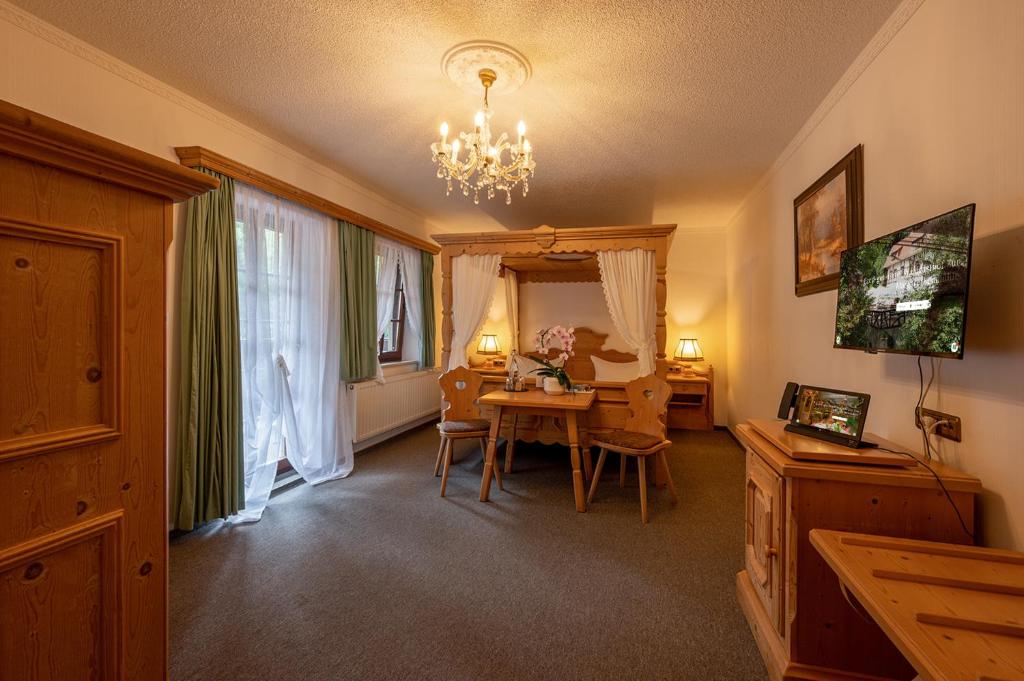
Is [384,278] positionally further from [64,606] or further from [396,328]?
[64,606]

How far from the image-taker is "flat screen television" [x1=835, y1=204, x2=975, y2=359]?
1.22 meters

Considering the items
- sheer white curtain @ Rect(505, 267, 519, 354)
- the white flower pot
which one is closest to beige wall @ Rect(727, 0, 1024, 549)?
the white flower pot

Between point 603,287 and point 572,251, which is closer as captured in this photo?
point 572,251

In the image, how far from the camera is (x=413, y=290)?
16.0 ft

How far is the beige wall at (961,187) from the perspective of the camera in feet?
4.06

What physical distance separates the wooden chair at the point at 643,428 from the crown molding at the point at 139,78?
3167 millimetres

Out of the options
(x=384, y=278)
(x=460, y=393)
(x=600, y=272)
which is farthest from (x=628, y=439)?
(x=384, y=278)

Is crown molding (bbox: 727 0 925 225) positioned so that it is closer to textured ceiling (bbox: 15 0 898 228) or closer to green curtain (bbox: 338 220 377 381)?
textured ceiling (bbox: 15 0 898 228)

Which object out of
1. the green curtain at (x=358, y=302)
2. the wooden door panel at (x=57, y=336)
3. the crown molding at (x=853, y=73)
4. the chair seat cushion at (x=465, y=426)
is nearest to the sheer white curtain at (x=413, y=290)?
the green curtain at (x=358, y=302)

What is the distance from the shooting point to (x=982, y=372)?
1.34 m

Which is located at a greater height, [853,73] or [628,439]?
[853,73]

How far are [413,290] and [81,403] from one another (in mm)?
4138

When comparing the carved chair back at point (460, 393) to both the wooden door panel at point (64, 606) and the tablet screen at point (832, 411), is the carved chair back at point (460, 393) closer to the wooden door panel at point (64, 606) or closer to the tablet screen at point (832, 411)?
the tablet screen at point (832, 411)

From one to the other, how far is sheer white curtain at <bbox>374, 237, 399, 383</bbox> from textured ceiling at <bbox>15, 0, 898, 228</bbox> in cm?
110
